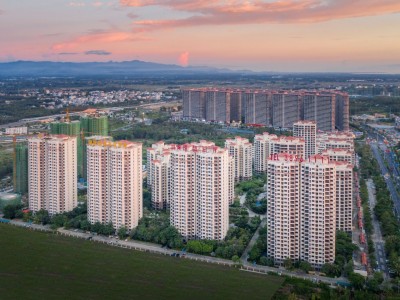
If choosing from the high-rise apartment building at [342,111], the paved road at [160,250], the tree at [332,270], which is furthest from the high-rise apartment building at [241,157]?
the high-rise apartment building at [342,111]

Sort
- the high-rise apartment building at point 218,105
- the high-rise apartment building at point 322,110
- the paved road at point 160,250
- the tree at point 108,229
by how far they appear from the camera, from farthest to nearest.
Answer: the high-rise apartment building at point 218,105, the high-rise apartment building at point 322,110, the tree at point 108,229, the paved road at point 160,250

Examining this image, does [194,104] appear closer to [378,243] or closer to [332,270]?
[378,243]

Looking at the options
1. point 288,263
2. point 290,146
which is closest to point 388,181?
point 290,146

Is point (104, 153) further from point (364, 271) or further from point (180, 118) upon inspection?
point (180, 118)

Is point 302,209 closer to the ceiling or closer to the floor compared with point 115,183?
closer to the floor

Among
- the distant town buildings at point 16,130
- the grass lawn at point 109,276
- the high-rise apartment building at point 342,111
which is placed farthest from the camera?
the high-rise apartment building at point 342,111

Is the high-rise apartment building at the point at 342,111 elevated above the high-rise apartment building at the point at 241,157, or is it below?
above

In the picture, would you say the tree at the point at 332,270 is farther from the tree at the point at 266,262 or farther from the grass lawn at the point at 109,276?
the tree at the point at 266,262
